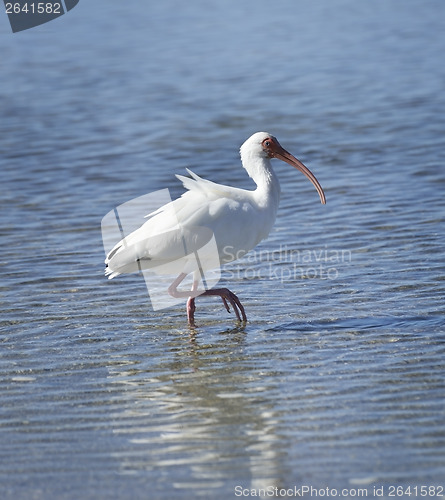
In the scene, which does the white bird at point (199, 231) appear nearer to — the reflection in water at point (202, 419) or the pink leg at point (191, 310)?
the pink leg at point (191, 310)

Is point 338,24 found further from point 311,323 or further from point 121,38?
point 311,323

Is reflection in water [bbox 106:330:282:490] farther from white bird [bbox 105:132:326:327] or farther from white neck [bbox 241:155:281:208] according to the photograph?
white neck [bbox 241:155:281:208]

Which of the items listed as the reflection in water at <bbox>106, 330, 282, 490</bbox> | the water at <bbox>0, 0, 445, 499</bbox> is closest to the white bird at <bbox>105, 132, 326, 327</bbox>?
the water at <bbox>0, 0, 445, 499</bbox>

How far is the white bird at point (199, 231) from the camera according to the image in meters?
7.29

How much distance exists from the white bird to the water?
0.40m

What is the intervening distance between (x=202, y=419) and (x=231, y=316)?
2116mm

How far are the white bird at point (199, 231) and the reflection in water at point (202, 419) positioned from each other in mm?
705

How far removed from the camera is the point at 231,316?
7570mm

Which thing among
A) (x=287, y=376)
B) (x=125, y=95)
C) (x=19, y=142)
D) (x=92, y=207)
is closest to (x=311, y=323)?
(x=287, y=376)

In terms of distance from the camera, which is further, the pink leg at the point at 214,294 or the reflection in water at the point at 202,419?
the pink leg at the point at 214,294

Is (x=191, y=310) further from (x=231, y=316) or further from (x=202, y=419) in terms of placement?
(x=202, y=419)

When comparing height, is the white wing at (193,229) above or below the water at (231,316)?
above

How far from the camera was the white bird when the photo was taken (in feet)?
23.9

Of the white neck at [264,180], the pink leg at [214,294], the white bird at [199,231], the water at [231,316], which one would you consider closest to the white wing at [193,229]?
the white bird at [199,231]
